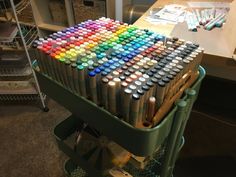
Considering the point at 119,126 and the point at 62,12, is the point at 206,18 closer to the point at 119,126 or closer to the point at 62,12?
the point at 119,126

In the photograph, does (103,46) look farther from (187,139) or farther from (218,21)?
(187,139)

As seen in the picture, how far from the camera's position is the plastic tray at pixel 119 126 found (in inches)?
22.7

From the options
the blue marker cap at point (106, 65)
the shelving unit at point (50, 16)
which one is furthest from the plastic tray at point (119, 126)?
the shelving unit at point (50, 16)

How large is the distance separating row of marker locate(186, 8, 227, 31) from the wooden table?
33 mm

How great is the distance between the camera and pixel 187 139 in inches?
55.1

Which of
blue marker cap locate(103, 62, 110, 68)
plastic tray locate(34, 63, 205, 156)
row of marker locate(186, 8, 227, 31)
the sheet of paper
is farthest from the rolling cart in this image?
the sheet of paper

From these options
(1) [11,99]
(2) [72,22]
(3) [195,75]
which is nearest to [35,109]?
(1) [11,99]

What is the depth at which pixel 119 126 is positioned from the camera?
0.60 meters

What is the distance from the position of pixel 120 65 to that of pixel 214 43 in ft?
1.64

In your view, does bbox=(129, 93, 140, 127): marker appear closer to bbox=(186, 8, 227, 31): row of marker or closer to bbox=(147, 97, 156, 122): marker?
bbox=(147, 97, 156, 122): marker

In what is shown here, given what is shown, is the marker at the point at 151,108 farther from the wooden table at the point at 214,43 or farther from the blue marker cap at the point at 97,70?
the wooden table at the point at 214,43

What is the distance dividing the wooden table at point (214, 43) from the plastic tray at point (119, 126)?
0.19 meters

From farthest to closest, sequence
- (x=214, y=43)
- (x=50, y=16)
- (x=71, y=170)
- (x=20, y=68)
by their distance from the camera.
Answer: (x=50, y=16), (x=20, y=68), (x=71, y=170), (x=214, y=43)

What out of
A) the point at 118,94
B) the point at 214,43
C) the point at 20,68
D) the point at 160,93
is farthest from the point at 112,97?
the point at 20,68
